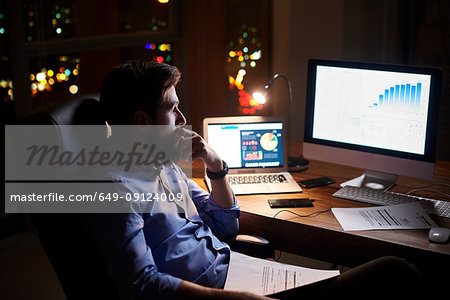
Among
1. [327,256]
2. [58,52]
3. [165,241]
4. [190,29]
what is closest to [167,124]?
[165,241]

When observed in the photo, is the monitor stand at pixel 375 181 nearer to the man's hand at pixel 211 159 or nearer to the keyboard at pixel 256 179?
the keyboard at pixel 256 179

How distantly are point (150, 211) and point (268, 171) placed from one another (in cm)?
83

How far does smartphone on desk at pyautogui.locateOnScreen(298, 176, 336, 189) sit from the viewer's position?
82.9 inches

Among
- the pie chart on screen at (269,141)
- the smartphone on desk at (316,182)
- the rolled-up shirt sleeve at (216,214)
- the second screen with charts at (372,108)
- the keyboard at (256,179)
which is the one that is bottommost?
the rolled-up shirt sleeve at (216,214)

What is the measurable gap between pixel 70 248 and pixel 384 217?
1.08m

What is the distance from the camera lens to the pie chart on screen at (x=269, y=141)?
7.23ft

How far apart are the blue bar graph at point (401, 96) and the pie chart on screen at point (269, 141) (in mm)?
466

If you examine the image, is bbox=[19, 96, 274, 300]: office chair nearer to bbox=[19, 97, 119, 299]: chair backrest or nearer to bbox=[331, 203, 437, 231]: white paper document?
bbox=[19, 97, 119, 299]: chair backrest

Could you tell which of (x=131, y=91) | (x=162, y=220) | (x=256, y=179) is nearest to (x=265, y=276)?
(x=162, y=220)

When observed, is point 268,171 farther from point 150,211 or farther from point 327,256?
point 150,211

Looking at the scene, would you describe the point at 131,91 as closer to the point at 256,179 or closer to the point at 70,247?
the point at 70,247

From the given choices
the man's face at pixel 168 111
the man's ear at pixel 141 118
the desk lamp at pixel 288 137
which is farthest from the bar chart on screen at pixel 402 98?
the man's ear at pixel 141 118

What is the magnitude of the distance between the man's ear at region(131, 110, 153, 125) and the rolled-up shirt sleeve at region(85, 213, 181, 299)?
0.99ft

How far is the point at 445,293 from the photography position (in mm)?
1678
